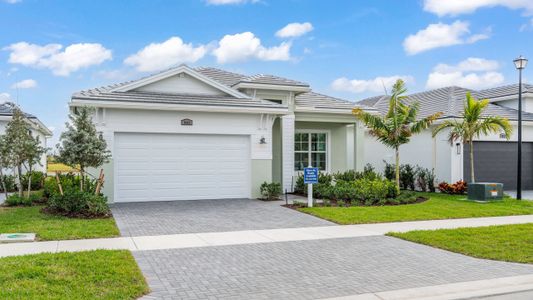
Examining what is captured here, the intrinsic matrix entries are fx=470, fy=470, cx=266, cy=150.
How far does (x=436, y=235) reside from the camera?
9.93 meters

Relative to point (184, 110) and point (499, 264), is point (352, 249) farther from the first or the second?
point (184, 110)

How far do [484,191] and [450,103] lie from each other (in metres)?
7.03

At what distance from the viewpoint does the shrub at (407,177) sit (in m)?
22.0

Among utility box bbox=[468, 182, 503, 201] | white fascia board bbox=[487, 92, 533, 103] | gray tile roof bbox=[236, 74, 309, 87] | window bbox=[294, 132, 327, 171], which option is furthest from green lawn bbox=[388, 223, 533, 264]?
white fascia board bbox=[487, 92, 533, 103]

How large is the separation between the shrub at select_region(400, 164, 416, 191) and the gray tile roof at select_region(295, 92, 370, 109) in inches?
171

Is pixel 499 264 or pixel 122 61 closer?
pixel 499 264

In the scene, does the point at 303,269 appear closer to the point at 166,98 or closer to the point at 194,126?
the point at 194,126

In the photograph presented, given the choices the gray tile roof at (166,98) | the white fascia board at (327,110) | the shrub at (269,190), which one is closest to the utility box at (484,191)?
the white fascia board at (327,110)

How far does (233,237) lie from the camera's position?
9.73m

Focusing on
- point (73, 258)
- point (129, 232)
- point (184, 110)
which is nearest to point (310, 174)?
point (184, 110)

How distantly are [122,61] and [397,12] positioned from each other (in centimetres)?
998

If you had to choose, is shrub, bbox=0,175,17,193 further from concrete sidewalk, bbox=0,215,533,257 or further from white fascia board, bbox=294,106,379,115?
concrete sidewalk, bbox=0,215,533,257

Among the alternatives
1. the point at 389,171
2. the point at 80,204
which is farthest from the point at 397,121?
the point at 80,204

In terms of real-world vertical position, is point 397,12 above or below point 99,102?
above
